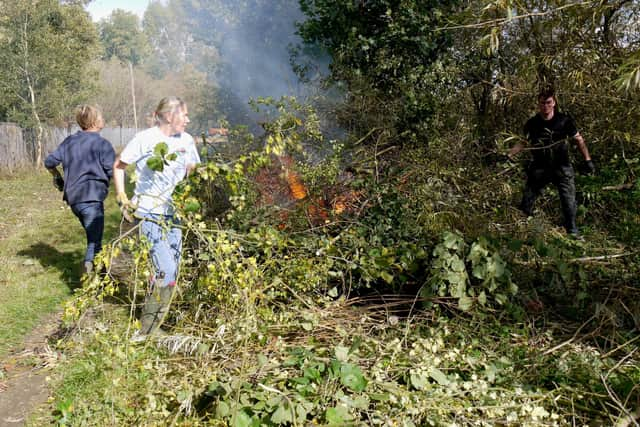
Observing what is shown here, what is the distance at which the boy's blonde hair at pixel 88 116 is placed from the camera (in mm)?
5078

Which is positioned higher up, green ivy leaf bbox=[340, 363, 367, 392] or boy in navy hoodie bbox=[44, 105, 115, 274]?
boy in navy hoodie bbox=[44, 105, 115, 274]

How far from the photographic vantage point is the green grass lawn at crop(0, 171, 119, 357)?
4.74 m

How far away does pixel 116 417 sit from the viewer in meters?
2.98

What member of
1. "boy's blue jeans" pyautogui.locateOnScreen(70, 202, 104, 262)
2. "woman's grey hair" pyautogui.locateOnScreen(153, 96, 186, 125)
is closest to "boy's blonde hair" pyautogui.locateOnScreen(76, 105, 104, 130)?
"boy's blue jeans" pyautogui.locateOnScreen(70, 202, 104, 262)

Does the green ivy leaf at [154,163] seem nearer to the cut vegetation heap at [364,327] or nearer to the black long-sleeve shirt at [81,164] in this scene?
the cut vegetation heap at [364,327]

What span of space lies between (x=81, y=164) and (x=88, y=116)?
46cm

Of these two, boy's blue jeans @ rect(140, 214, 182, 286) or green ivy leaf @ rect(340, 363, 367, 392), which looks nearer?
green ivy leaf @ rect(340, 363, 367, 392)

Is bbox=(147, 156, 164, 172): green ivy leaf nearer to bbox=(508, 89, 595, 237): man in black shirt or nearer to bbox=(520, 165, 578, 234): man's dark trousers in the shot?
bbox=(508, 89, 595, 237): man in black shirt

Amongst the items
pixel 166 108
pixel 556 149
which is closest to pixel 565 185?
pixel 556 149

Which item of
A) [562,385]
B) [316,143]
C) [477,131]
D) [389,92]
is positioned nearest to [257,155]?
[562,385]

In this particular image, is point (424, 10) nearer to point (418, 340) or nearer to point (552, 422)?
point (418, 340)

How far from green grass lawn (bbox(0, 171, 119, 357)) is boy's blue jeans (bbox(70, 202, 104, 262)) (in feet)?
1.84

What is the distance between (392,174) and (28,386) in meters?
3.96

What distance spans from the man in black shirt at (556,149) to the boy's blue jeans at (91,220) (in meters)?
4.50
